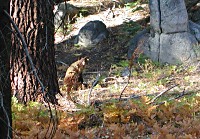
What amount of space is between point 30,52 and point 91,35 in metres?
7.99

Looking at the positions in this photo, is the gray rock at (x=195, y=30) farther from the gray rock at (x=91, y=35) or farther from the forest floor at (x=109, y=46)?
the gray rock at (x=91, y=35)

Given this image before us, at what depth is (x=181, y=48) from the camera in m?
12.3

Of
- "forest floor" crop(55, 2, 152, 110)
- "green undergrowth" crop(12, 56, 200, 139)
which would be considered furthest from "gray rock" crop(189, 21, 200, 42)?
"green undergrowth" crop(12, 56, 200, 139)

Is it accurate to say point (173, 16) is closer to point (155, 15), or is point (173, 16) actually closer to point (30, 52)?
point (155, 15)

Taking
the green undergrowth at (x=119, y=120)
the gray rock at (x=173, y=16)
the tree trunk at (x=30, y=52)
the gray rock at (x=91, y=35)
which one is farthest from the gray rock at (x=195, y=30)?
the tree trunk at (x=30, y=52)

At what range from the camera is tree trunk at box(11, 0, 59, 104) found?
22.9ft

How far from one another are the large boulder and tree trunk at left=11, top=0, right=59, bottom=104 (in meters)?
5.66

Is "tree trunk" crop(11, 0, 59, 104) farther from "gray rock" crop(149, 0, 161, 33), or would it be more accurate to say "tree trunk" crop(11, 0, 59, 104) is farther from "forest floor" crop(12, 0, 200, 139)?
"gray rock" crop(149, 0, 161, 33)

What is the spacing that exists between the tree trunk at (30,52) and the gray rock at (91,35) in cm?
758

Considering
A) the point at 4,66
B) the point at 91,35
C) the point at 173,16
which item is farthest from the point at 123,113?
the point at 91,35

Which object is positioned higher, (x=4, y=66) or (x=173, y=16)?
(x=173, y=16)

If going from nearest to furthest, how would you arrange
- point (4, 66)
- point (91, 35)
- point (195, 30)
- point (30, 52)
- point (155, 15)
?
point (4, 66), point (30, 52), point (155, 15), point (195, 30), point (91, 35)

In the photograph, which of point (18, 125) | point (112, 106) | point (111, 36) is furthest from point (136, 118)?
point (111, 36)

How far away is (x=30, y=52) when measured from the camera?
708cm
